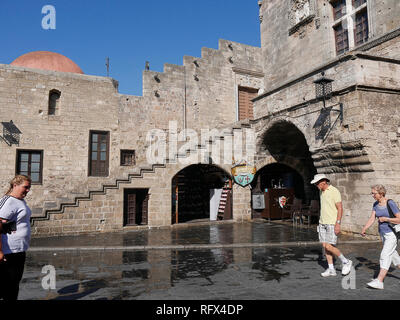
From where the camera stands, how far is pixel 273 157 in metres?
14.0

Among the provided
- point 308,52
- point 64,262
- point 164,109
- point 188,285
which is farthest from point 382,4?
point 64,262

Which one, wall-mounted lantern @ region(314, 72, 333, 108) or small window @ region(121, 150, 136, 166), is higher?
wall-mounted lantern @ region(314, 72, 333, 108)

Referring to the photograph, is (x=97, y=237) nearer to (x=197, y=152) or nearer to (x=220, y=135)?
(x=197, y=152)

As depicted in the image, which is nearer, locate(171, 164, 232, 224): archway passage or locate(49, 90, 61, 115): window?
locate(49, 90, 61, 115): window

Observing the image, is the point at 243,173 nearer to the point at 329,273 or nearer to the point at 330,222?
the point at 330,222

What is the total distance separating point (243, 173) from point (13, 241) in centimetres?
1088

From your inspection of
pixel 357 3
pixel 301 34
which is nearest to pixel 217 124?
pixel 301 34

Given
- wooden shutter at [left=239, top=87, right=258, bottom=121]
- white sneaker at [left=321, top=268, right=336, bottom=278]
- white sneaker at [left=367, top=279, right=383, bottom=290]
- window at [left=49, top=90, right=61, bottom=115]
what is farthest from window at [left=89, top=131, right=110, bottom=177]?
white sneaker at [left=367, top=279, right=383, bottom=290]

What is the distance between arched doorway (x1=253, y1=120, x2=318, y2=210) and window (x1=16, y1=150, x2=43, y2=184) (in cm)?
927

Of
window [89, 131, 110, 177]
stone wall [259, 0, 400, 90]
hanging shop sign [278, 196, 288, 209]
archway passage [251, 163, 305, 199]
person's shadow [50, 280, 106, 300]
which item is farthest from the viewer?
archway passage [251, 163, 305, 199]

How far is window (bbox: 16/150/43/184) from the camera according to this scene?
41.0 ft

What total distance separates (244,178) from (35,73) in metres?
9.87

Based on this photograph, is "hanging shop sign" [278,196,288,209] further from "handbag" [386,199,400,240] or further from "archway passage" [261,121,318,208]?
"handbag" [386,199,400,240]

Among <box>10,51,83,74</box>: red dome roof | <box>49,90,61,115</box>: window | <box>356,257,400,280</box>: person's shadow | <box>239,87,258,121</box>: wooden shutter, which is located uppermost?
<box>10,51,83,74</box>: red dome roof
